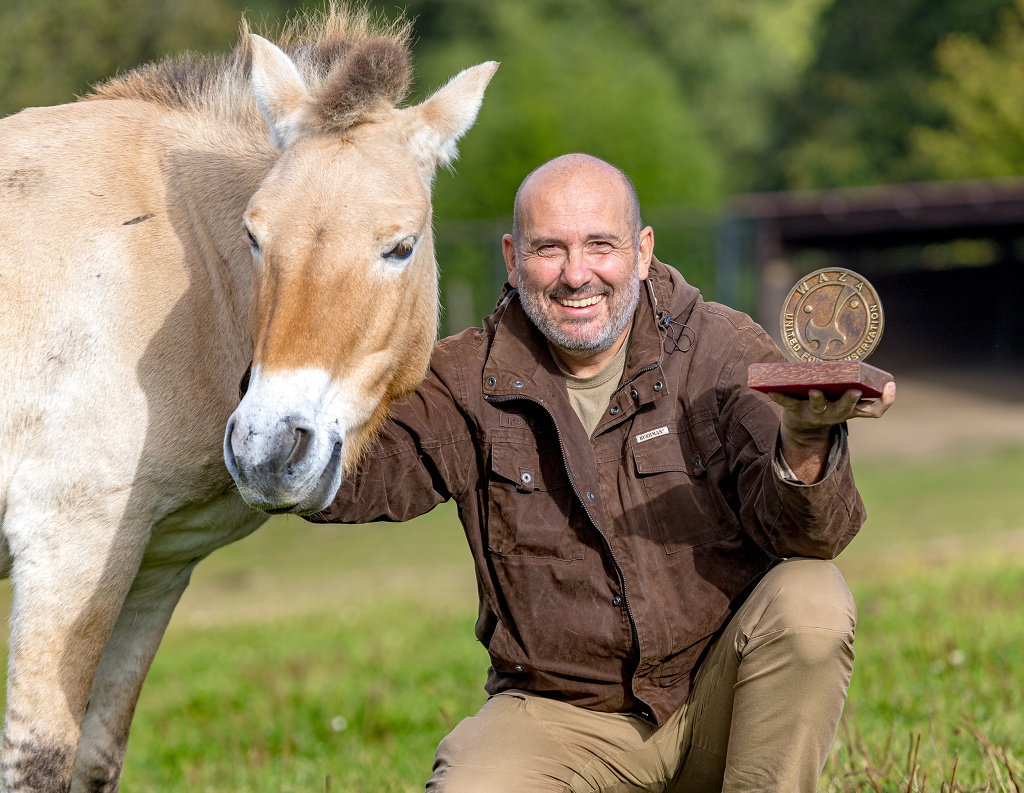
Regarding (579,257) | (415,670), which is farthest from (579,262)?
(415,670)

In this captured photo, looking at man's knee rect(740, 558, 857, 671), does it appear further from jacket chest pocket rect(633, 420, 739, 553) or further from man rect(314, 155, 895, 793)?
jacket chest pocket rect(633, 420, 739, 553)

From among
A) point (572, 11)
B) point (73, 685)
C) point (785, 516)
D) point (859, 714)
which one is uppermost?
point (572, 11)

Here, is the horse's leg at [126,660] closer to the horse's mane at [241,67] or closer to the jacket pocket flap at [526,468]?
the jacket pocket flap at [526,468]

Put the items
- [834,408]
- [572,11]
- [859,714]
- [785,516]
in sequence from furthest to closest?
[572,11]
[859,714]
[785,516]
[834,408]

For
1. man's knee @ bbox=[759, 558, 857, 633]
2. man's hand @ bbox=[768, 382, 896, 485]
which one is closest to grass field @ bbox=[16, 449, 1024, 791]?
man's knee @ bbox=[759, 558, 857, 633]

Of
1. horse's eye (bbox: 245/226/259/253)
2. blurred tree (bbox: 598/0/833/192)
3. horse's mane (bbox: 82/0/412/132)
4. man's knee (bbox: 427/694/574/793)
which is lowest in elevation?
man's knee (bbox: 427/694/574/793)

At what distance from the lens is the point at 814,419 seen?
2484 mm

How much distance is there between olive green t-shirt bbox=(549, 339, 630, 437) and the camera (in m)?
3.19

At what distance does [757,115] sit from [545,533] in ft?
125

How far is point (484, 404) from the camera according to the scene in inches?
123

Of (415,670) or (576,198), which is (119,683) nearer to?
(576,198)

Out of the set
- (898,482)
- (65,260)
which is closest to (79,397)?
(65,260)

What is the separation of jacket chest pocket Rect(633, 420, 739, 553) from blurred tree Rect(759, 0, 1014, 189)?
96.5 feet

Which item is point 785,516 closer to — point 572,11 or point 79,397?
point 79,397
